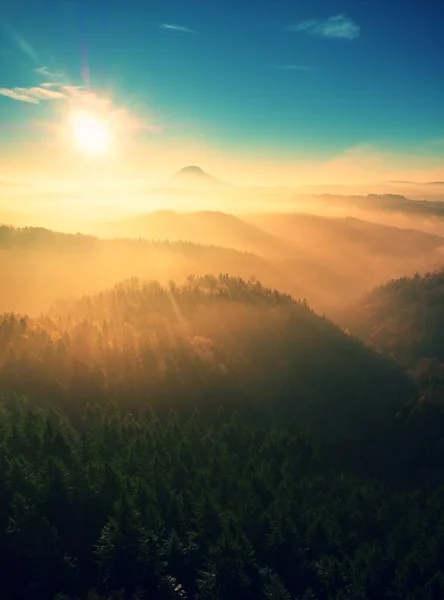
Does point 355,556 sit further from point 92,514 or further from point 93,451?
point 93,451

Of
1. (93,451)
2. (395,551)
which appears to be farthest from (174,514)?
(395,551)

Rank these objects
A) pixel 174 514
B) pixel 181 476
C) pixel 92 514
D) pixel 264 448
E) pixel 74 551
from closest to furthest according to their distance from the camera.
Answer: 1. pixel 74 551
2. pixel 92 514
3. pixel 174 514
4. pixel 181 476
5. pixel 264 448

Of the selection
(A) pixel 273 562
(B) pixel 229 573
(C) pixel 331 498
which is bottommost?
(C) pixel 331 498

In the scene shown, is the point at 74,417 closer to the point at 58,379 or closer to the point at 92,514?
the point at 58,379

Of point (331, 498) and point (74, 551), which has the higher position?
point (74, 551)

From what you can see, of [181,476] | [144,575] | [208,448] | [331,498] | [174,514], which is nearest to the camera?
[144,575]

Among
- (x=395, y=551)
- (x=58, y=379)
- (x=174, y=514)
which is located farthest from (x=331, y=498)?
(x=58, y=379)

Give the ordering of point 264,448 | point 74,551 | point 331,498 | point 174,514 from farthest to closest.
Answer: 1. point 264,448
2. point 331,498
3. point 174,514
4. point 74,551

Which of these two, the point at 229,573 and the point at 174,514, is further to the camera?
the point at 174,514

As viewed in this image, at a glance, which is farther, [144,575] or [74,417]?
[74,417]

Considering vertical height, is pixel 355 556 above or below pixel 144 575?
below
